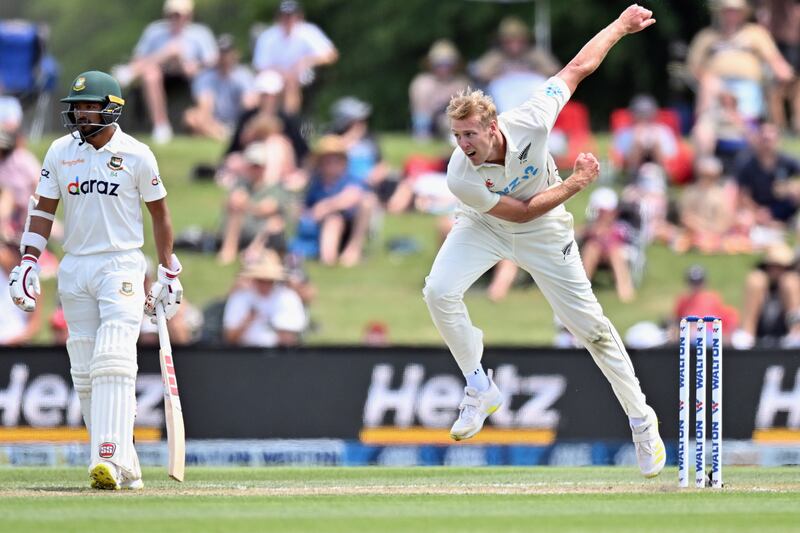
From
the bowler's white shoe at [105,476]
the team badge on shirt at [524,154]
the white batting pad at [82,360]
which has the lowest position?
the bowler's white shoe at [105,476]

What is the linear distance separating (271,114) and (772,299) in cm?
588

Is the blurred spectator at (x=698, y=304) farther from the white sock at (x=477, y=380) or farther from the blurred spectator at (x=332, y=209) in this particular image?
the white sock at (x=477, y=380)

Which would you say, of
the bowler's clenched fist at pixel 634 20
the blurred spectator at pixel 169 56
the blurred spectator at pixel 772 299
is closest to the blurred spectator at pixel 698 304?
the blurred spectator at pixel 772 299

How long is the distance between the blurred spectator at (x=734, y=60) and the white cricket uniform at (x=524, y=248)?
32.3 feet

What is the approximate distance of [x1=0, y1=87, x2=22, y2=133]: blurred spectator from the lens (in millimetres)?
16922

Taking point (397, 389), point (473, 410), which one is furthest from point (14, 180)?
point (473, 410)

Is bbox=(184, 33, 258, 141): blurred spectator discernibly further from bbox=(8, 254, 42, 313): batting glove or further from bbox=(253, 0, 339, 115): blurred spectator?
bbox=(8, 254, 42, 313): batting glove

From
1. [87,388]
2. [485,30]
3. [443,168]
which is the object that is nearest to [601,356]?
Answer: [87,388]

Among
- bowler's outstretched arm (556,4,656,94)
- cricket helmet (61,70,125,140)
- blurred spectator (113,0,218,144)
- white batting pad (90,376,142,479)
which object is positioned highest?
blurred spectator (113,0,218,144)

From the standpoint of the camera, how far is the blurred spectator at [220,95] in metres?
19.5

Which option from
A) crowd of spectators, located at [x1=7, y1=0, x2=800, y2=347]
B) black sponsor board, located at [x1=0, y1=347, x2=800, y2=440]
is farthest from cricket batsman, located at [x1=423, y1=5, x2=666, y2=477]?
crowd of spectators, located at [x1=7, y1=0, x2=800, y2=347]

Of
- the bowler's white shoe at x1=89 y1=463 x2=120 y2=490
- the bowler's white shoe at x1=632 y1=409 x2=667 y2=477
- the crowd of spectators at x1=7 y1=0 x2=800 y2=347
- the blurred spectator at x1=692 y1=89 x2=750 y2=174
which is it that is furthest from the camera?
the blurred spectator at x1=692 y1=89 x2=750 y2=174

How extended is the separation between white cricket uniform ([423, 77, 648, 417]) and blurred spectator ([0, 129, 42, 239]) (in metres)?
8.15

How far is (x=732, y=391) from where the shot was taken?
12.1m
